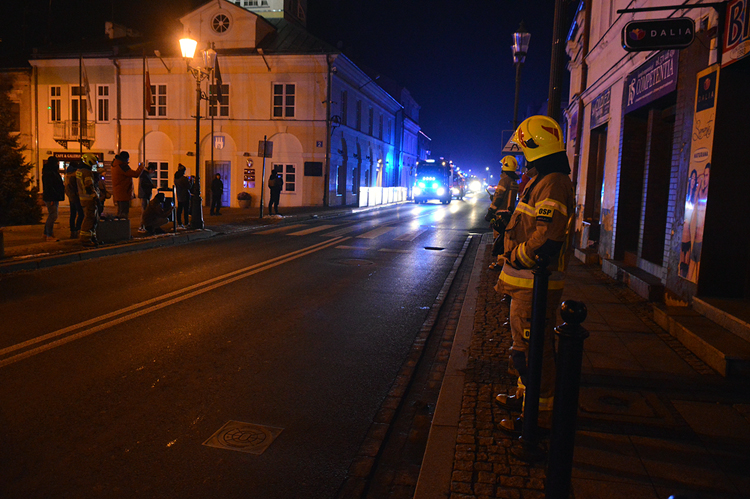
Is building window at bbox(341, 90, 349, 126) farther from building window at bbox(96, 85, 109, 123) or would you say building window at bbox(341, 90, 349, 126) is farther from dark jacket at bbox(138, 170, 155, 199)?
dark jacket at bbox(138, 170, 155, 199)

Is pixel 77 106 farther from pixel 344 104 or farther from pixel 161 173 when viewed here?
pixel 344 104

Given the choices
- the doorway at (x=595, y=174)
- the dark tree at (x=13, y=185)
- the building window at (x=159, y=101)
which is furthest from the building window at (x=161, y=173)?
the doorway at (x=595, y=174)

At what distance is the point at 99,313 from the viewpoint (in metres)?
6.52

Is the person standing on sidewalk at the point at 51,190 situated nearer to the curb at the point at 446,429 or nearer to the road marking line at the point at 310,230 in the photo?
the road marking line at the point at 310,230

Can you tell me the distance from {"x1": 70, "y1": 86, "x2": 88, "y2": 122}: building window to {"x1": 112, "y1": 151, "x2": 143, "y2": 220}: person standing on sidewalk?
74.9ft

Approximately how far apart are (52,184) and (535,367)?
12469 millimetres

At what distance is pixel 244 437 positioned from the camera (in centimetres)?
357

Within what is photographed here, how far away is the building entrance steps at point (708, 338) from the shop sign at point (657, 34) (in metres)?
3.13

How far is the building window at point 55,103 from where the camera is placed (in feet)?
108

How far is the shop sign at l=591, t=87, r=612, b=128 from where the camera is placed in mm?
11359

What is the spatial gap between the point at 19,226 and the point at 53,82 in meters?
21.8

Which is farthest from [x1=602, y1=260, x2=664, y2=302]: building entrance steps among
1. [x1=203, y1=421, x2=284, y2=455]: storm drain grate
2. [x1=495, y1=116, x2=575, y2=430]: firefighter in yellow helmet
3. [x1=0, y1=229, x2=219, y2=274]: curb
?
[x1=0, y1=229, x2=219, y2=274]: curb

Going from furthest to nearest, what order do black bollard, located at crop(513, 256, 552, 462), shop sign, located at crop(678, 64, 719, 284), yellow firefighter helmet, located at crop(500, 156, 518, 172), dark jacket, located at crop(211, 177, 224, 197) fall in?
dark jacket, located at crop(211, 177, 224, 197) < yellow firefighter helmet, located at crop(500, 156, 518, 172) < shop sign, located at crop(678, 64, 719, 284) < black bollard, located at crop(513, 256, 552, 462)

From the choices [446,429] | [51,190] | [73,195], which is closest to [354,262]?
[73,195]
